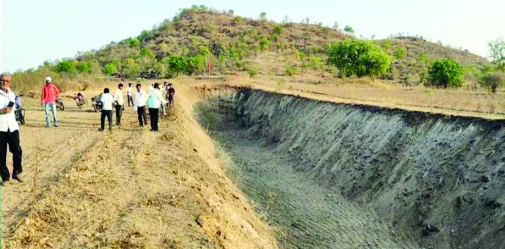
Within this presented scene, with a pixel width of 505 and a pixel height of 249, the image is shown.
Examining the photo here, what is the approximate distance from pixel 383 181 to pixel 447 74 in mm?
38327

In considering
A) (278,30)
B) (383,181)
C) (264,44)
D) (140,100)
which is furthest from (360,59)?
(278,30)

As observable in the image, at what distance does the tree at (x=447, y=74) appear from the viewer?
47.9m

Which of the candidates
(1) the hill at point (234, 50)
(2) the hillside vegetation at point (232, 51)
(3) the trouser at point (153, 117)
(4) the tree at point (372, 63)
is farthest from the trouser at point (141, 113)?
(1) the hill at point (234, 50)

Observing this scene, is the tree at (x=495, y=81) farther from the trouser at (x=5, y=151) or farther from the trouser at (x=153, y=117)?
the trouser at (x=5, y=151)

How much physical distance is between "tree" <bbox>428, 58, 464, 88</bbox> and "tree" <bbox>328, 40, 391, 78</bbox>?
22.5 ft

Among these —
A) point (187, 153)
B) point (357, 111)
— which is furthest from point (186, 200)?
point (357, 111)

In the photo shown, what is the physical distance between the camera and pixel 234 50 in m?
90.1

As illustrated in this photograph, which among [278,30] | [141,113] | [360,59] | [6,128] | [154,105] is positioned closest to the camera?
[6,128]

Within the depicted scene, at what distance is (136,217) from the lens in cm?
722

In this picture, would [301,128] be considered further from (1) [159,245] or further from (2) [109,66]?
(2) [109,66]

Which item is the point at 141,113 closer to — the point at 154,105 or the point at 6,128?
the point at 154,105

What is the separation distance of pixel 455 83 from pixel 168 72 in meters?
39.0

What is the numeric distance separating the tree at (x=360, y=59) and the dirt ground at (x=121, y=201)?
45.0 m

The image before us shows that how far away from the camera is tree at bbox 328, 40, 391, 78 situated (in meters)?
55.2
